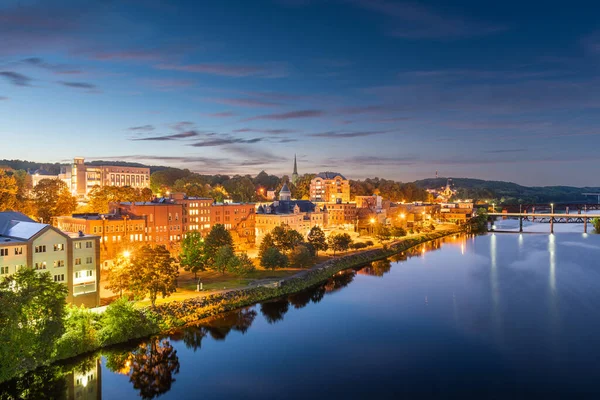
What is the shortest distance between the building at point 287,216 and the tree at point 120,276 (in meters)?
28.2

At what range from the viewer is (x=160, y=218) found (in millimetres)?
45750

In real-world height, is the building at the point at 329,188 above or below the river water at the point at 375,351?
above

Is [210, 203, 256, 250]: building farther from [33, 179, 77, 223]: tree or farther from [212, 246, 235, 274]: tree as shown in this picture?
[33, 179, 77, 223]: tree

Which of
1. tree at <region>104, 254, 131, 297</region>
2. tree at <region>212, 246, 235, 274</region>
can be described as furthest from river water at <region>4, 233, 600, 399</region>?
tree at <region>212, 246, 235, 274</region>

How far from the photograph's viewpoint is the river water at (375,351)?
19.5 m

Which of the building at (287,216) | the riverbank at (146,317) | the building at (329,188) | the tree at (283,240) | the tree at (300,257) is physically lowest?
the riverbank at (146,317)

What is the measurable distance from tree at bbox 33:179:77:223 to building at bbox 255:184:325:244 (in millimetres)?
21408

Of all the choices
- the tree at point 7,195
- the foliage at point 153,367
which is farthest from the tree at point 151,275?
the tree at point 7,195

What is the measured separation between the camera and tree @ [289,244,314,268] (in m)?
42.4

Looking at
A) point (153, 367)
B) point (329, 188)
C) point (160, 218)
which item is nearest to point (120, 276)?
point (153, 367)

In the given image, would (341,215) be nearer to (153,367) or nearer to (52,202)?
(52,202)

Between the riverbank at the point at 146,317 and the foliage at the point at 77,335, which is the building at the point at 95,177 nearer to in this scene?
the riverbank at the point at 146,317

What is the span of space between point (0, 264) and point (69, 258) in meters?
3.34

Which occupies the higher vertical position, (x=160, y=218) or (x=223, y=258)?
(x=160, y=218)
